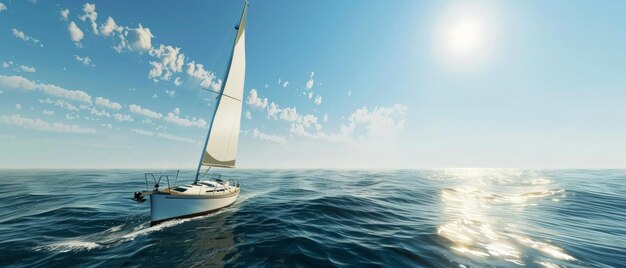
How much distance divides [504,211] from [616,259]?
1055cm

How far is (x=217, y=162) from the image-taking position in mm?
20656

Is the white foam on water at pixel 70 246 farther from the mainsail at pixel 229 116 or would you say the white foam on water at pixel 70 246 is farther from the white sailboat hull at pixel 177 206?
the mainsail at pixel 229 116

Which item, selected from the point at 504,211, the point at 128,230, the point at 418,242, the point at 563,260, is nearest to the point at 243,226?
the point at 128,230

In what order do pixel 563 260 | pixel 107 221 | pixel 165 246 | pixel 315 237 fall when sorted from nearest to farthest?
pixel 563 260
pixel 165 246
pixel 315 237
pixel 107 221

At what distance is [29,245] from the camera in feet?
35.6

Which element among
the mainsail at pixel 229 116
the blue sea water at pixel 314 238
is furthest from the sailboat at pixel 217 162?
the blue sea water at pixel 314 238

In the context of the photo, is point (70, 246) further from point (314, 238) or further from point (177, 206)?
point (314, 238)

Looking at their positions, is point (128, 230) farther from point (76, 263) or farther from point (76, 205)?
point (76, 205)

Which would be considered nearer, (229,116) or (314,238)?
(314,238)

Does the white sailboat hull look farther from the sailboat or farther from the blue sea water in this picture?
the blue sea water

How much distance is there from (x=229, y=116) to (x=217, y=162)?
441 cm

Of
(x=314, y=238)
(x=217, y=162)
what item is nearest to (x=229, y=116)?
(x=217, y=162)

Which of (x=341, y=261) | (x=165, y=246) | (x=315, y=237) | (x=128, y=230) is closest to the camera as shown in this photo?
(x=341, y=261)

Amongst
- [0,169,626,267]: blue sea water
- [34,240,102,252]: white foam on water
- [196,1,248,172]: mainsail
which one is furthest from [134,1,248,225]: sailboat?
[34,240,102,252]: white foam on water
